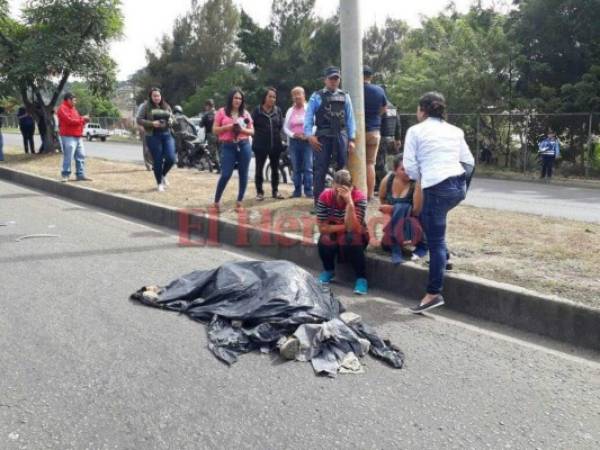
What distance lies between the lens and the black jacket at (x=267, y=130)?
370 inches

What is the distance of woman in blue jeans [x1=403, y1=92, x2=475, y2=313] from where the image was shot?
189 inches

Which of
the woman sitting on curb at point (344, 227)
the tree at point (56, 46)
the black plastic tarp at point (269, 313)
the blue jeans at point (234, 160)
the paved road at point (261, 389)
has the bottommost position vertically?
the paved road at point (261, 389)

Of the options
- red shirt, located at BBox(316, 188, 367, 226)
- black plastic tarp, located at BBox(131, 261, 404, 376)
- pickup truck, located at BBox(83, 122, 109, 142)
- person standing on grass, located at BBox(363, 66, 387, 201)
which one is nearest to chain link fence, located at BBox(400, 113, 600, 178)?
person standing on grass, located at BBox(363, 66, 387, 201)

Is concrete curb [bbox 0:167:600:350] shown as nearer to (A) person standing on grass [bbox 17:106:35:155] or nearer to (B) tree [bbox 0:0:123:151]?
(B) tree [bbox 0:0:123:151]

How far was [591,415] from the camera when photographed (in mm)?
3229

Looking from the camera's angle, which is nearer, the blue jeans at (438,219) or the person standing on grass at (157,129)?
the blue jeans at (438,219)

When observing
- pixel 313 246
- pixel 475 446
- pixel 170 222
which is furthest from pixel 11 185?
pixel 475 446

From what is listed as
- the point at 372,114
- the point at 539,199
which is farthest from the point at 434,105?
the point at 539,199

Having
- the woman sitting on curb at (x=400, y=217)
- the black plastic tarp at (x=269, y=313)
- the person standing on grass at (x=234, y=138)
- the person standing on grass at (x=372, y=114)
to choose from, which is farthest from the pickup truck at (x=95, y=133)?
the black plastic tarp at (x=269, y=313)

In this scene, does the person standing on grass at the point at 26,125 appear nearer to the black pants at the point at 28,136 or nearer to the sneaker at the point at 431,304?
the black pants at the point at 28,136

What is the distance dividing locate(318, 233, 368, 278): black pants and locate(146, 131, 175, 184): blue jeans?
5.74m

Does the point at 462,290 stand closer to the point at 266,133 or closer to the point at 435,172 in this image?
the point at 435,172

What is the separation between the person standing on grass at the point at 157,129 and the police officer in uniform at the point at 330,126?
3822 mm

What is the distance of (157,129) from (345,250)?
5.98 m
